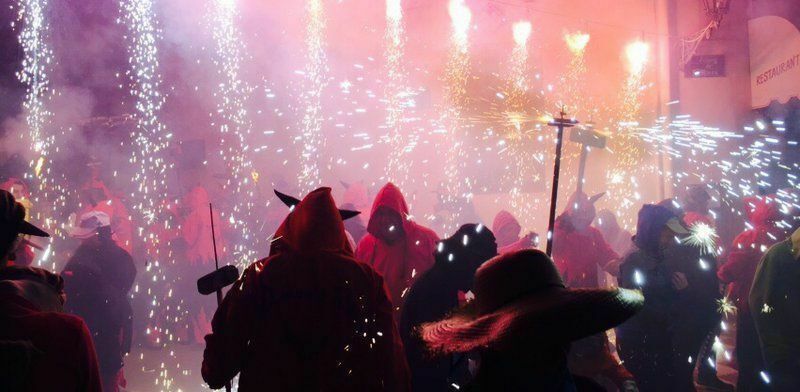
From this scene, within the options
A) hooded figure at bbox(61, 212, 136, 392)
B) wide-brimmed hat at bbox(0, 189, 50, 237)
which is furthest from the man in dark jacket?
hooded figure at bbox(61, 212, 136, 392)

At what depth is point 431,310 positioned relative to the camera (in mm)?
3695

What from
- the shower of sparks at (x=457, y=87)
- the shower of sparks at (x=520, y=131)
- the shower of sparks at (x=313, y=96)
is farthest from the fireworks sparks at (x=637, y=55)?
the shower of sparks at (x=313, y=96)

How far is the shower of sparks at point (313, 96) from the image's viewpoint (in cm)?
1802

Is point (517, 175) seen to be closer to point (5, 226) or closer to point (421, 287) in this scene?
point (421, 287)

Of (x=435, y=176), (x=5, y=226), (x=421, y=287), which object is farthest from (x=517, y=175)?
(x=5, y=226)

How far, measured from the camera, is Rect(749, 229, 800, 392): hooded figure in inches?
158

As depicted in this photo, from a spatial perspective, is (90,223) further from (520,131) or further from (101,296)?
(520,131)

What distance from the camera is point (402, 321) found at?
3799 mm

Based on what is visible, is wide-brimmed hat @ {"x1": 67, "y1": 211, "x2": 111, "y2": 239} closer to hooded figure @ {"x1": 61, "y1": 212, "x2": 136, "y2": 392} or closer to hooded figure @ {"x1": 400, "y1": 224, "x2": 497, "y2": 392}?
hooded figure @ {"x1": 61, "y1": 212, "x2": 136, "y2": 392}

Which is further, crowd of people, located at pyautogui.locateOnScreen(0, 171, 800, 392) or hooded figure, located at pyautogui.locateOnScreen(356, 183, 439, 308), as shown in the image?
hooded figure, located at pyautogui.locateOnScreen(356, 183, 439, 308)

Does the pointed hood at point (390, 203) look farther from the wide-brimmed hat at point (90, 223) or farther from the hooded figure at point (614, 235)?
the hooded figure at point (614, 235)

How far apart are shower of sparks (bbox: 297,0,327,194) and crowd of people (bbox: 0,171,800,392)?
1145 cm

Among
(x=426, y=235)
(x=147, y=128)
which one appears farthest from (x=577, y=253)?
(x=147, y=128)

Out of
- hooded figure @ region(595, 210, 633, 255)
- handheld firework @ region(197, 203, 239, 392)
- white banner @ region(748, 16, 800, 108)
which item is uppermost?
white banner @ region(748, 16, 800, 108)
